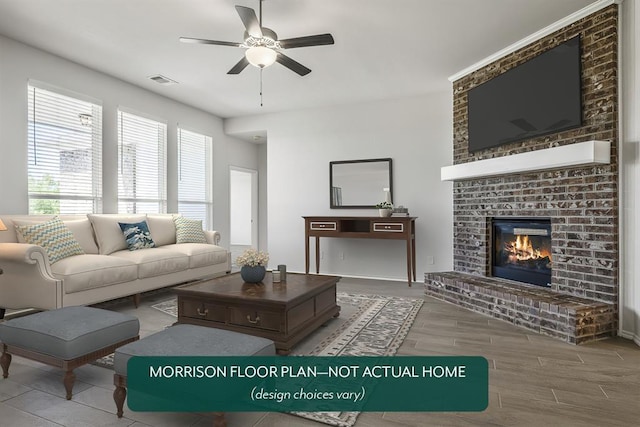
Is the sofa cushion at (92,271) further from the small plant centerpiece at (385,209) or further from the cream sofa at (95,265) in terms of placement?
the small plant centerpiece at (385,209)

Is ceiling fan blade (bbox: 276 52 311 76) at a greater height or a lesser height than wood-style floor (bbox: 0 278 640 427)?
greater

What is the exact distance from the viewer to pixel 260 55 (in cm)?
289

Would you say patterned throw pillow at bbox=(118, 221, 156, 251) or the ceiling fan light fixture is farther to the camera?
patterned throw pillow at bbox=(118, 221, 156, 251)

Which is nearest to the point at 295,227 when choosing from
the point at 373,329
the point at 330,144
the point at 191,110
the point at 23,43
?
the point at 330,144

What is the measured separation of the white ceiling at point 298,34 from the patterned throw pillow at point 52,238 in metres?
1.88

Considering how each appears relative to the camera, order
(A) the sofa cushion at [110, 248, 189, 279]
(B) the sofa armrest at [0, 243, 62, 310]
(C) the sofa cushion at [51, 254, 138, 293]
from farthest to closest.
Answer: (A) the sofa cushion at [110, 248, 189, 279], (C) the sofa cushion at [51, 254, 138, 293], (B) the sofa armrest at [0, 243, 62, 310]

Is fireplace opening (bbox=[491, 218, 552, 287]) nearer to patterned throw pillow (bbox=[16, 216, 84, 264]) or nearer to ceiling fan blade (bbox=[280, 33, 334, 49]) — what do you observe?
ceiling fan blade (bbox=[280, 33, 334, 49])

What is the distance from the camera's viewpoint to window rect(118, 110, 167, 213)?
492 cm

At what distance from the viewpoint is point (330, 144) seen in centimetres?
597

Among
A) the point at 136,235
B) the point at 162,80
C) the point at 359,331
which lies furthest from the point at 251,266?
the point at 162,80

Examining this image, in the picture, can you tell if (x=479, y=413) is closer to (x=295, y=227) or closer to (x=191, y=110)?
(x=295, y=227)

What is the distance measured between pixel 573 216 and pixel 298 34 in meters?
3.04

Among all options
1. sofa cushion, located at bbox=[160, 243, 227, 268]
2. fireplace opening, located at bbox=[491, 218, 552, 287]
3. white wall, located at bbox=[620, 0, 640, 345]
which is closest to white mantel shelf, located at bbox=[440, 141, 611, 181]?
white wall, located at bbox=[620, 0, 640, 345]

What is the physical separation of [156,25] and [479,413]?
3.92 meters
